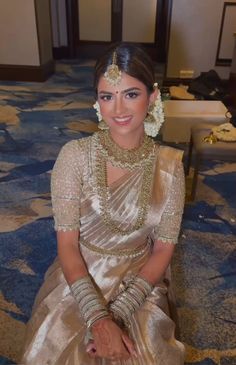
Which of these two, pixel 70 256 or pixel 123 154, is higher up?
pixel 123 154

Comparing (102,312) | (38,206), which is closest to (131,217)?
(102,312)

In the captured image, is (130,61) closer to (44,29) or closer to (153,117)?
(153,117)

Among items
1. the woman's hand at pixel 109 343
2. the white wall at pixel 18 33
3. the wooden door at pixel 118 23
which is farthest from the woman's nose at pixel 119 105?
the wooden door at pixel 118 23

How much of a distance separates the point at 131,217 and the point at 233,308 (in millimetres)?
906

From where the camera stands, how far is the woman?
3.26ft

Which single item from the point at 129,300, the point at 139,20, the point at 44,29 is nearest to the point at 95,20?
the point at 139,20

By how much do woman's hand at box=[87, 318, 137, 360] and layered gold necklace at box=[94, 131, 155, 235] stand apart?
29 centimetres

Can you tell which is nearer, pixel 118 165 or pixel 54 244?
pixel 118 165

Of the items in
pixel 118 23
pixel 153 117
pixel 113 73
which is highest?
pixel 113 73

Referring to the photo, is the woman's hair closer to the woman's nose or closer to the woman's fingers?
the woman's nose

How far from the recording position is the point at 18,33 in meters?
5.29

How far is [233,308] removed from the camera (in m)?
1.71

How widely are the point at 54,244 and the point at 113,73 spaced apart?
4.40 ft

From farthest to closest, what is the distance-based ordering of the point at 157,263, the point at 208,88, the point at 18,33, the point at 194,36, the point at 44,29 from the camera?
the point at 44,29 < the point at 18,33 < the point at 194,36 < the point at 208,88 < the point at 157,263
